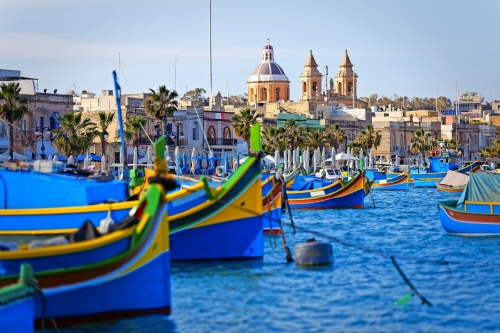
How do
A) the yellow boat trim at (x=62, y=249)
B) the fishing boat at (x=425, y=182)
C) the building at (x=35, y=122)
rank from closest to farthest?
the yellow boat trim at (x=62, y=249) → the building at (x=35, y=122) → the fishing boat at (x=425, y=182)

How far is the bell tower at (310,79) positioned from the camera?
14912 centimetres

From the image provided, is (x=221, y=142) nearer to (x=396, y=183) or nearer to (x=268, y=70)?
(x=396, y=183)

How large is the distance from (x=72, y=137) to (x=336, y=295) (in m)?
37.5

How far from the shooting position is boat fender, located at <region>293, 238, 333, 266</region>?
26.0 m

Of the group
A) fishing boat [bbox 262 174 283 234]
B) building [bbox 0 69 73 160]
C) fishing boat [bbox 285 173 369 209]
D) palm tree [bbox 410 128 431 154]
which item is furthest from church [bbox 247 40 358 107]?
fishing boat [bbox 262 174 283 234]

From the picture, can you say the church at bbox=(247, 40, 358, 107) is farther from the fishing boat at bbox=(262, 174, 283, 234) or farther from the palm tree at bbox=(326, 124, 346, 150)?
the fishing boat at bbox=(262, 174, 283, 234)

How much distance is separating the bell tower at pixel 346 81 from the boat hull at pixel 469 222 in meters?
122

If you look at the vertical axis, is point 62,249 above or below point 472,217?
above

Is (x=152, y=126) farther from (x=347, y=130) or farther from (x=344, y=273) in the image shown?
(x=344, y=273)

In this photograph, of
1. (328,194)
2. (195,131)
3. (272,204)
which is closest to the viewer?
(272,204)

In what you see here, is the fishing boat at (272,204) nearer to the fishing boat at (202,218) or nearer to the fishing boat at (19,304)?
the fishing boat at (202,218)

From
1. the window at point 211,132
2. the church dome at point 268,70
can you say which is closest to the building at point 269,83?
the church dome at point 268,70

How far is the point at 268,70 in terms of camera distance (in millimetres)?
134875

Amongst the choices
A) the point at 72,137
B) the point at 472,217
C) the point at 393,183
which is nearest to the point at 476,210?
the point at 472,217
